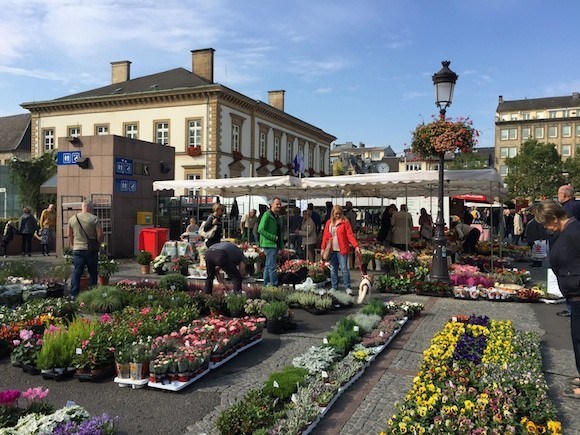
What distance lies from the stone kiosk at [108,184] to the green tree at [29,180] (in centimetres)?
844

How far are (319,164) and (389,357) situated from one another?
59.0 meters

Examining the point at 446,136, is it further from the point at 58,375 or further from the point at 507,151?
the point at 507,151

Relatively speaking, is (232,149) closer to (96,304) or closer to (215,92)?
(215,92)

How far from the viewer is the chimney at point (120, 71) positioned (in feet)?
164

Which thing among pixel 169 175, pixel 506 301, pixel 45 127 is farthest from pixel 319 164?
pixel 506 301

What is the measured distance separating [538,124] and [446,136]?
345 feet

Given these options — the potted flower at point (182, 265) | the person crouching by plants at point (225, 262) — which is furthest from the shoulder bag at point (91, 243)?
the potted flower at point (182, 265)

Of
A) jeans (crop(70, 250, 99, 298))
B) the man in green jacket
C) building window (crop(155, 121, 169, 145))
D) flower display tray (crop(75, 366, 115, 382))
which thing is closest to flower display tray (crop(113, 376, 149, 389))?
flower display tray (crop(75, 366, 115, 382))

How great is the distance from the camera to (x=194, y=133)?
42688mm

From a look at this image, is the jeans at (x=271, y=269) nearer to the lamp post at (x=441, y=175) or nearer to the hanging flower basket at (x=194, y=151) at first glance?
the lamp post at (x=441, y=175)

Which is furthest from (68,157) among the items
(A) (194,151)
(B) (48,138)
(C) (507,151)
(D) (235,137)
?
(C) (507,151)

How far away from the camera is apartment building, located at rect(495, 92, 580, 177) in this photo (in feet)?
340

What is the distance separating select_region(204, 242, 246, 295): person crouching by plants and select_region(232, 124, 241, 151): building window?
35.6 metres

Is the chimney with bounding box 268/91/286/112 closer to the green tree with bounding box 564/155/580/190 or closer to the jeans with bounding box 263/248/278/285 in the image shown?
the green tree with bounding box 564/155/580/190
